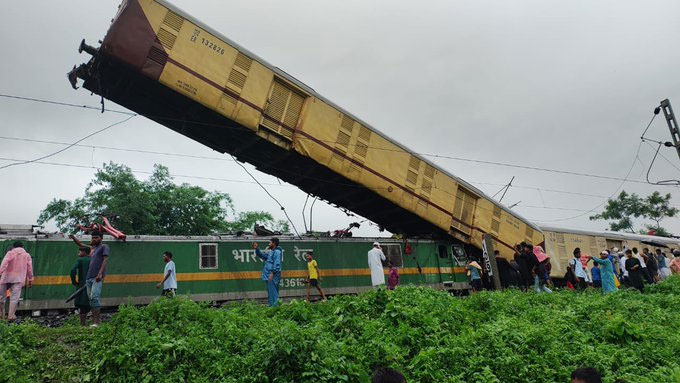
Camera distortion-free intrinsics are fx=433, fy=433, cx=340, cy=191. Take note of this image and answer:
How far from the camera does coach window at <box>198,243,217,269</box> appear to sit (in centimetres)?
1270

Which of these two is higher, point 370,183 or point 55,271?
point 370,183

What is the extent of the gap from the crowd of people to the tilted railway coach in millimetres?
2401

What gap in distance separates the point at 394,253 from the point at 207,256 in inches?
269

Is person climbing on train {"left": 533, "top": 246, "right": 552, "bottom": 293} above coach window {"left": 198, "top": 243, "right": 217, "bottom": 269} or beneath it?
above

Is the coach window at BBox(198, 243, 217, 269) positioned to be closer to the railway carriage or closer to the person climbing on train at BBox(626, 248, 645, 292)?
the person climbing on train at BBox(626, 248, 645, 292)

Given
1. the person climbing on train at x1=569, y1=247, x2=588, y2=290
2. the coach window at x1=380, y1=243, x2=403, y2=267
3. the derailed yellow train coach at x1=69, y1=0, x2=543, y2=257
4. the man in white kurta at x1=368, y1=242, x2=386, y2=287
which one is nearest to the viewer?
the derailed yellow train coach at x1=69, y1=0, x2=543, y2=257

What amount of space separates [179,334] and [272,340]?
2.08 metres

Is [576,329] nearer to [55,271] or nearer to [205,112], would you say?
[205,112]

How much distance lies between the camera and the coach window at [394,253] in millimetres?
15898

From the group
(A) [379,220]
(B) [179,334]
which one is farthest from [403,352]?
(A) [379,220]

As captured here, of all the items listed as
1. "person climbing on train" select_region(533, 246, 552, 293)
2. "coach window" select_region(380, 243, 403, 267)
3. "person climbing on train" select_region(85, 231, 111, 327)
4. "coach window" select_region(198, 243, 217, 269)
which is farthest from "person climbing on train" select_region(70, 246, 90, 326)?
"person climbing on train" select_region(533, 246, 552, 293)

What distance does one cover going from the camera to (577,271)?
1591 cm

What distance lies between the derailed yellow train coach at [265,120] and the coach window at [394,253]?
96 cm

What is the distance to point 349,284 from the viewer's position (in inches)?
586
